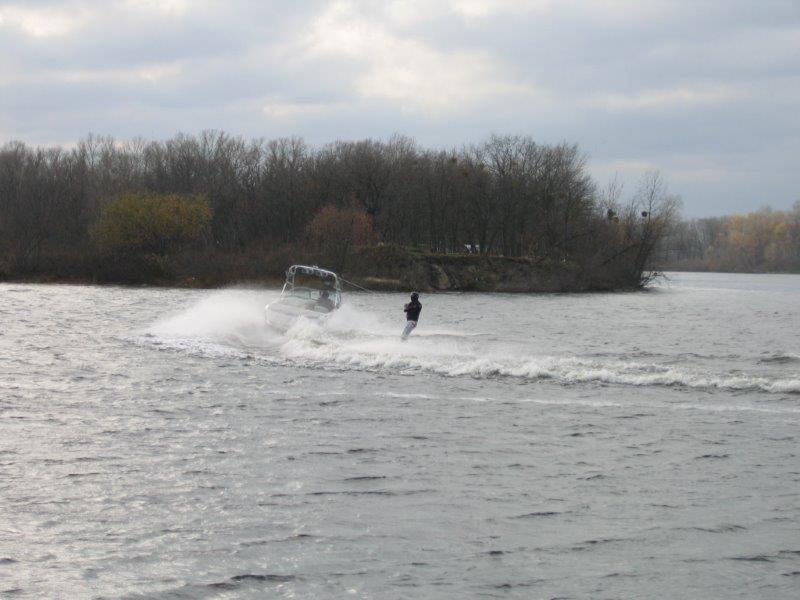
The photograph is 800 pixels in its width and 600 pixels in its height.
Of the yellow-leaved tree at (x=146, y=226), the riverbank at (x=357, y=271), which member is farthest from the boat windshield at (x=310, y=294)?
the yellow-leaved tree at (x=146, y=226)

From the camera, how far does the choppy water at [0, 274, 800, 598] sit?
10.5 metres

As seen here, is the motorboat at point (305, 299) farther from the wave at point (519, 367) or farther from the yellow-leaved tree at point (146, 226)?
the yellow-leaved tree at point (146, 226)

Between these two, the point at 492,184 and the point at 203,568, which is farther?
the point at 492,184

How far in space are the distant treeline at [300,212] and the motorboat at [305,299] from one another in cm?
5318

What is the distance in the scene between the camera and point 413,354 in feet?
100

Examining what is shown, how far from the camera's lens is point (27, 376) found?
24.8 meters

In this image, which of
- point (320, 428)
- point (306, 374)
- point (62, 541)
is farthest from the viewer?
point (306, 374)

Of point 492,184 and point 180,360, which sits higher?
point 492,184

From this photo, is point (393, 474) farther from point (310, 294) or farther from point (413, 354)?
point (310, 294)

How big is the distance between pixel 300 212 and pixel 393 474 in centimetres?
10440

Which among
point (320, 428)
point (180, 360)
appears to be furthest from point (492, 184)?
point (320, 428)

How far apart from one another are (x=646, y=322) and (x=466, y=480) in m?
41.9

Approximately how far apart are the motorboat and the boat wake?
488 mm

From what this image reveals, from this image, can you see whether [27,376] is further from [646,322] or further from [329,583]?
[646,322]
